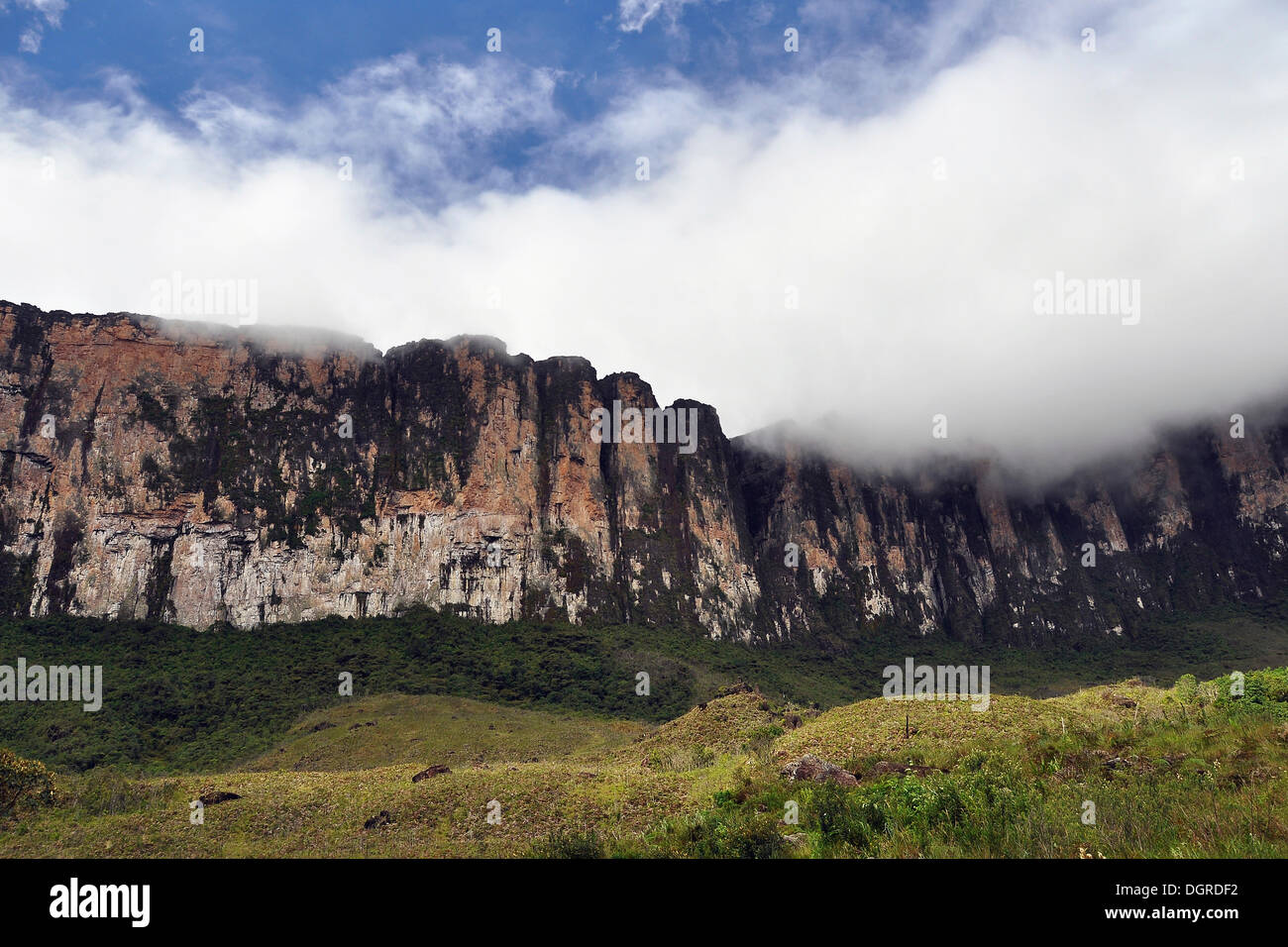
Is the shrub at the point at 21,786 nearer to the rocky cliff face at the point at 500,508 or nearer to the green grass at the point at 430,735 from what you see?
the green grass at the point at 430,735

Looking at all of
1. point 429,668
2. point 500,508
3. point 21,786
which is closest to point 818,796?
point 21,786

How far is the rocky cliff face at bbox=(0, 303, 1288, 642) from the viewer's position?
310 feet

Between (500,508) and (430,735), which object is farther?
(500,508)

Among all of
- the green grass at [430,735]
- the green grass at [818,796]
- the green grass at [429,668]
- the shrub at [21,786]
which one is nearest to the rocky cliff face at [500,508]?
the green grass at [429,668]

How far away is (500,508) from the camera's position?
113m

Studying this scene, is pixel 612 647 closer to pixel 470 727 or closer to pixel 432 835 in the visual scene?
pixel 470 727

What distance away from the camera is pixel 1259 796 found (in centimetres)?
855

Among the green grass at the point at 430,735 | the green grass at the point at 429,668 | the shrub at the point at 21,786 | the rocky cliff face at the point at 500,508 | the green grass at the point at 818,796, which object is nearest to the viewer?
the green grass at the point at 818,796

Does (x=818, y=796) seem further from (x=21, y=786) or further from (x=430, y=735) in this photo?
(x=430, y=735)

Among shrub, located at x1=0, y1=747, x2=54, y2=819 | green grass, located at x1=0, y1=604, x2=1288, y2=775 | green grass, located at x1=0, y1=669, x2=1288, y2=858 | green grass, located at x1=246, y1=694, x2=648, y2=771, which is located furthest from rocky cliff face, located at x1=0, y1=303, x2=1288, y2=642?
green grass, located at x1=0, y1=669, x2=1288, y2=858

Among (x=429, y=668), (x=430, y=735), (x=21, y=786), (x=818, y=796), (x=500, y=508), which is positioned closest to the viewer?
(x=818, y=796)

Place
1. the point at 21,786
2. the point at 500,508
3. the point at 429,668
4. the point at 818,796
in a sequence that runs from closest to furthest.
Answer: the point at 818,796
the point at 21,786
the point at 429,668
the point at 500,508

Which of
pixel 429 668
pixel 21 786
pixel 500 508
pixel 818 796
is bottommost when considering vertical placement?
pixel 429 668

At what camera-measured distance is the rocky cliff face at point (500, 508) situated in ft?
310
